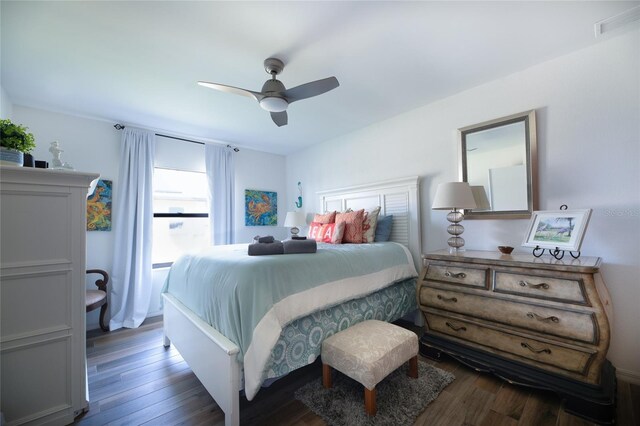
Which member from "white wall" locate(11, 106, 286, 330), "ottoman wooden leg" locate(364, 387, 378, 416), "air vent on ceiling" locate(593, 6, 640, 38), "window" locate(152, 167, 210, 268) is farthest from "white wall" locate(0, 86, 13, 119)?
"air vent on ceiling" locate(593, 6, 640, 38)

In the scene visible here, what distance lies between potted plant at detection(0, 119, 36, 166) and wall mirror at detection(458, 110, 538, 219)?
3388mm

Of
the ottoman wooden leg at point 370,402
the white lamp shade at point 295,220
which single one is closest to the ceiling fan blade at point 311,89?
the ottoman wooden leg at point 370,402

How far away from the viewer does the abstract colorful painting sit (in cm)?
306

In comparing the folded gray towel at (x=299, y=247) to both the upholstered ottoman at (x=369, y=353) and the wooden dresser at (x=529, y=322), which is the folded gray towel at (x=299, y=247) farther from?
the wooden dresser at (x=529, y=322)

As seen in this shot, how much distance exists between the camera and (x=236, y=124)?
11.1ft

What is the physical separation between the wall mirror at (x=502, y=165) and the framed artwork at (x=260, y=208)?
10.5ft

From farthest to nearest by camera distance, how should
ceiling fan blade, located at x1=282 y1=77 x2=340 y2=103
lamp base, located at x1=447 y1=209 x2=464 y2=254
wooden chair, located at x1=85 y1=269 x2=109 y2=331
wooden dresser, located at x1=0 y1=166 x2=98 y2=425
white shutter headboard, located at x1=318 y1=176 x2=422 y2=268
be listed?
white shutter headboard, located at x1=318 y1=176 x2=422 y2=268 < wooden chair, located at x1=85 y1=269 x2=109 y2=331 < lamp base, located at x1=447 y1=209 x2=464 y2=254 < ceiling fan blade, located at x1=282 y1=77 x2=340 y2=103 < wooden dresser, located at x1=0 y1=166 x2=98 y2=425

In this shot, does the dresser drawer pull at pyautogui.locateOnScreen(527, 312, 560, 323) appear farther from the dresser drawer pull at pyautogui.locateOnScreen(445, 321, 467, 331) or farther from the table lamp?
the table lamp

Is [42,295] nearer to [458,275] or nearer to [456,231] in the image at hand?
[458,275]

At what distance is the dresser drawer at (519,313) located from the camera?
1.51 meters

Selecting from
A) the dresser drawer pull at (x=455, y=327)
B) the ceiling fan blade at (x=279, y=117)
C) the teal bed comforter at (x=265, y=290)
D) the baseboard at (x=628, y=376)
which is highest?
the ceiling fan blade at (x=279, y=117)

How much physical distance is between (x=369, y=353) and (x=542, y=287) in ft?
4.03

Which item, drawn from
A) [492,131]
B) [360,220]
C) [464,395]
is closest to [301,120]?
[360,220]

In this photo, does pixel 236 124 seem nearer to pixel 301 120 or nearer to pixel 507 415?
pixel 301 120
